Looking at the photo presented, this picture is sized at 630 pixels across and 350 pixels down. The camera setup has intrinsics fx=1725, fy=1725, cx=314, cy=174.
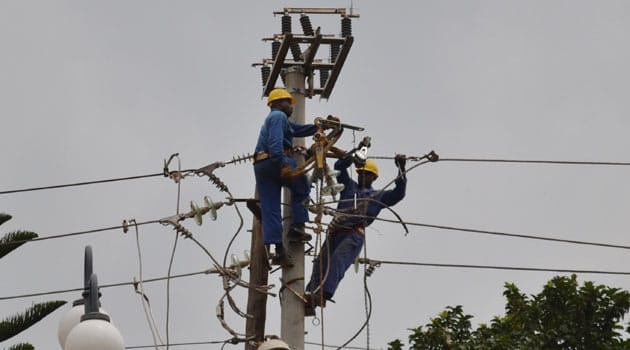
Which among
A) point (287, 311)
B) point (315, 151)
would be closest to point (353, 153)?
point (315, 151)

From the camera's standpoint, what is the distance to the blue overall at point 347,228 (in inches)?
600

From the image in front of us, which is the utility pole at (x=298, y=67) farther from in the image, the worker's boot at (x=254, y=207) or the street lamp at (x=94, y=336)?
the street lamp at (x=94, y=336)

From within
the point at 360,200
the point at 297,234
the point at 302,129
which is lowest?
the point at 297,234

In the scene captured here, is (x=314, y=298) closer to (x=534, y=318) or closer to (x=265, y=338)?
(x=265, y=338)

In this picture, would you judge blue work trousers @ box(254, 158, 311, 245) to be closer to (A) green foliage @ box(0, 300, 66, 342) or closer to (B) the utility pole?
(B) the utility pole

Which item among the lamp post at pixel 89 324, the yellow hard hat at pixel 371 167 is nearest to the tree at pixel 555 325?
the yellow hard hat at pixel 371 167

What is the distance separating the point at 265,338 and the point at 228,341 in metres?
0.62

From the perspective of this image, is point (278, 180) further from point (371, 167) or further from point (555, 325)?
point (555, 325)

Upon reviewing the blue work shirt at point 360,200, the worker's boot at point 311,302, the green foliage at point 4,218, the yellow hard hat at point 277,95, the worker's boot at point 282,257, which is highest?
the green foliage at point 4,218

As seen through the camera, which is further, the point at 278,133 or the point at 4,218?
the point at 4,218

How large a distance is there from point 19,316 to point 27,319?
0.10 meters

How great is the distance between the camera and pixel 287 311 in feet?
47.6

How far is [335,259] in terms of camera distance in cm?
1549

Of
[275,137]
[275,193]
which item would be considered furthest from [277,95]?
[275,193]
